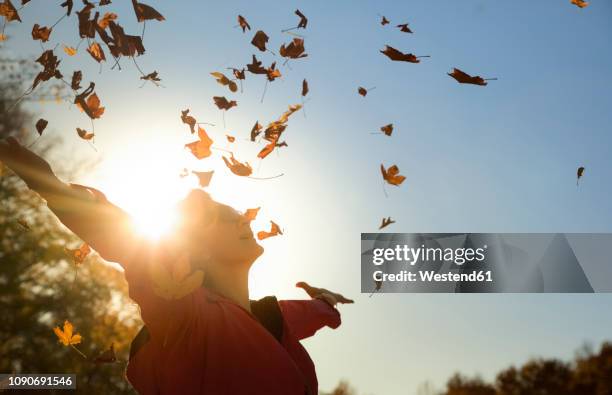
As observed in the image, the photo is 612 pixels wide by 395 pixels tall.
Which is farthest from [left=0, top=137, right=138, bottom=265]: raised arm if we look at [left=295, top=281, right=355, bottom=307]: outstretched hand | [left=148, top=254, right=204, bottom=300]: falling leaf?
[left=295, top=281, right=355, bottom=307]: outstretched hand

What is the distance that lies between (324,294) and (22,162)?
275cm

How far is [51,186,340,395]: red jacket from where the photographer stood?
287cm

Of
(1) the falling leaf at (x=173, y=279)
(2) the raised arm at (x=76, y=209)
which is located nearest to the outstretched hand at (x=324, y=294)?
(1) the falling leaf at (x=173, y=279)

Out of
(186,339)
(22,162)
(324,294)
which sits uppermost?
(22,162)

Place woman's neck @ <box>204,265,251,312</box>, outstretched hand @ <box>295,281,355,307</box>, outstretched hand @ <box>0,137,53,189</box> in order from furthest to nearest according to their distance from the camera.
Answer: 1. outstretched hand @ <box>295,281,355,307</box>
2. woman's neck @ <box>204,265,251,312</box>
3. outstretched hand @ <box>0,137,53,189</box>

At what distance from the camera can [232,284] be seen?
393cm

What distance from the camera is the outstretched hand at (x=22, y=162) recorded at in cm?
280

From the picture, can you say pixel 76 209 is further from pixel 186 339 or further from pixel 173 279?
pixel 186 339

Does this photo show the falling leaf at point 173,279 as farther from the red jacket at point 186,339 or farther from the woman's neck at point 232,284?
the woman's neck at point 232,284

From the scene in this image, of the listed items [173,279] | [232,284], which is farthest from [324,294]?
[173,279]

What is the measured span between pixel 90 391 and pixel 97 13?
1765cm

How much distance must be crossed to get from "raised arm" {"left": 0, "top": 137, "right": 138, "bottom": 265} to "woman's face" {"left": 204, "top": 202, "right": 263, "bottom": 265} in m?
1.07

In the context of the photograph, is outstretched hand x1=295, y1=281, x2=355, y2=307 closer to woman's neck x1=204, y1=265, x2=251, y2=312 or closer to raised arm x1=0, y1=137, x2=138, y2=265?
woman's neck x1=204, y1=265, x2=251, y2=312

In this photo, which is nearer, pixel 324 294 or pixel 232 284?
pixel 232 284
